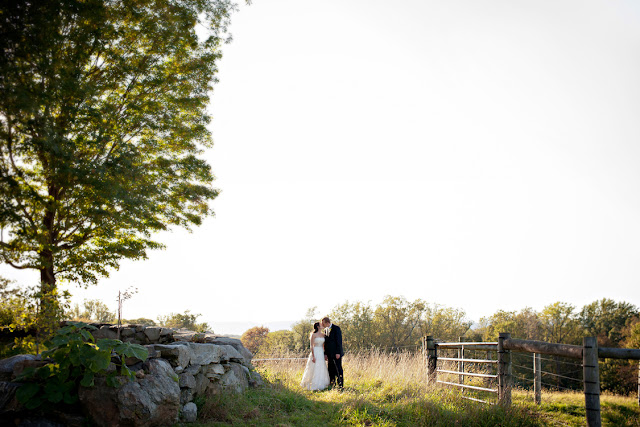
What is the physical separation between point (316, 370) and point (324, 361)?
32cm

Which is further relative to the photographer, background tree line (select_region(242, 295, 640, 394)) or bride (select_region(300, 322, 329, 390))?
background tree line (select_region(242, 295, 640, 394))

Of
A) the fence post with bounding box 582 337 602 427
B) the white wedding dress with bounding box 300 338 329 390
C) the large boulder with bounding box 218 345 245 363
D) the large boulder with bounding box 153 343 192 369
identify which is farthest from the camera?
the white wedding dress with bounding box 300 338 329 390

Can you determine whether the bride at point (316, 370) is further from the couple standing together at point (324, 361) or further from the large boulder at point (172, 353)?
the large boulder at point (172, 353)

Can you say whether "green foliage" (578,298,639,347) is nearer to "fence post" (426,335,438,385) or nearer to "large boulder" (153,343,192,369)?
"fence post" (426,335,438,385)

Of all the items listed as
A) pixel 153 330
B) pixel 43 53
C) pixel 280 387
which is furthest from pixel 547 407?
pixel 43 53

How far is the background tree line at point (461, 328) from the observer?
1256 inches

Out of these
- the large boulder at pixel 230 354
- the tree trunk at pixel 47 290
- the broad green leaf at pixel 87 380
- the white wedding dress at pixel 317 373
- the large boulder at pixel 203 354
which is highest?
the tree trunk at pixel 47 290

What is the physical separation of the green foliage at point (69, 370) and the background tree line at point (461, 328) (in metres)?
24.9

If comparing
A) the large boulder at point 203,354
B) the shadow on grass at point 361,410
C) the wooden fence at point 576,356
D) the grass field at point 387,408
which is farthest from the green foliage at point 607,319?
the large boulder at point 203,354

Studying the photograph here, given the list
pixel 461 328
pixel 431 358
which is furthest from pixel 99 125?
pixel 461 328

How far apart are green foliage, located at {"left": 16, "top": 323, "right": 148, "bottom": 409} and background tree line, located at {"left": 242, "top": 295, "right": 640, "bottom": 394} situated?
24.9m

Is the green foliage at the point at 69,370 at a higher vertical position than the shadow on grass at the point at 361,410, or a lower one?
higher

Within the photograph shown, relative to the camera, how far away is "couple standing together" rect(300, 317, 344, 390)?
11.0 metres

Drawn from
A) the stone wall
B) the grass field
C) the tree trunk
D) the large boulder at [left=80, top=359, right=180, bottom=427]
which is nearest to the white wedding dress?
the grass field
